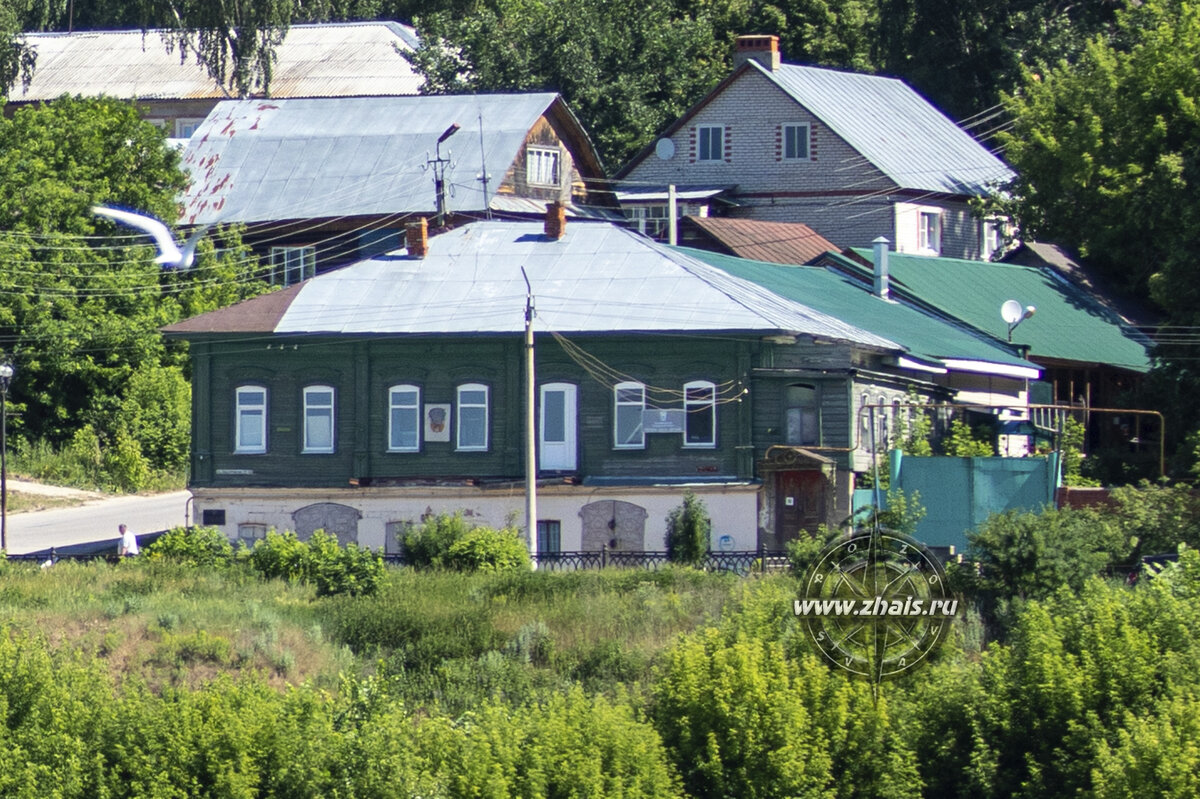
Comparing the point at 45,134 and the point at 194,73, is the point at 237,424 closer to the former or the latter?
the point at 45,134

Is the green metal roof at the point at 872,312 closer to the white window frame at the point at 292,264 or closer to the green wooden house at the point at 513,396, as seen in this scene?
the green wooden house at the point at 513,396

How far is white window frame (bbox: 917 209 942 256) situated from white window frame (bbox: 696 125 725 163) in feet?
18.5

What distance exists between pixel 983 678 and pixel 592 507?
1347 cm

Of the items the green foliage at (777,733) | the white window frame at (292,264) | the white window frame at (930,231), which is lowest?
the green foliage at (777,733)

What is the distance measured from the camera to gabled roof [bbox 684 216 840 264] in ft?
167

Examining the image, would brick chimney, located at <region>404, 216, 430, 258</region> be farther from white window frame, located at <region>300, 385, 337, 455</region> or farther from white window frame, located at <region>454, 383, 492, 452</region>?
white window frame, located at <region>454, 383, 492, 452</region>

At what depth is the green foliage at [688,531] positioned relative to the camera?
120 feet

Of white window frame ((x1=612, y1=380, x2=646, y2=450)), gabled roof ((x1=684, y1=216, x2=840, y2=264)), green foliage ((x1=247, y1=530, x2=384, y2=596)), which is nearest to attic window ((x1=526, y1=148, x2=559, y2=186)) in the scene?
gabled roof ((x1=684, y1=216, x2=840, y2=264))

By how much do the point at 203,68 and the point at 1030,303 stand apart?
122 feet

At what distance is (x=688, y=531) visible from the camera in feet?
121

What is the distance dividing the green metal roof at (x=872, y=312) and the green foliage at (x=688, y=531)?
504cm

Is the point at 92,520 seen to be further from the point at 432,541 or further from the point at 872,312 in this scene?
the point at 872,312

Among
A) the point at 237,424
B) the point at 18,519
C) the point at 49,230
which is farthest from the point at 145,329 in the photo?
the point at 237,424

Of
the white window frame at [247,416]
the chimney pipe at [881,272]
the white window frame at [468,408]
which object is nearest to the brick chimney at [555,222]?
the white window frame at [468,408]
